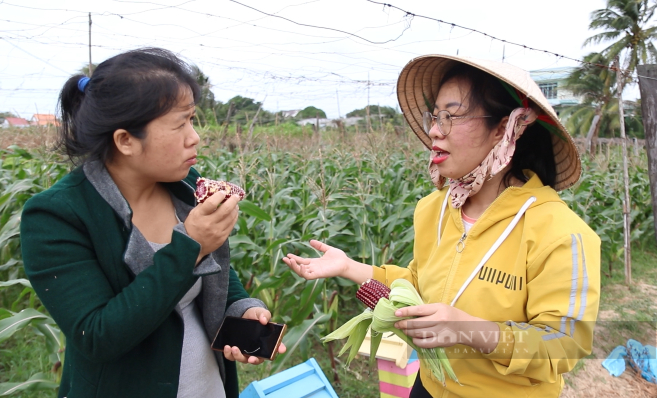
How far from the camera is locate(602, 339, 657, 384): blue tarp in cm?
306

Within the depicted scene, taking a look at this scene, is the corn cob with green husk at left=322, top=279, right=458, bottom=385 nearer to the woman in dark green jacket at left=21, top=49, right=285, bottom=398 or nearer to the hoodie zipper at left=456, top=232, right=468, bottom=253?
the hoodie zipper at left=456, top=232, right=468, bottom=253

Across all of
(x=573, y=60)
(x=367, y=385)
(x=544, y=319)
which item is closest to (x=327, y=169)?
(x=573, y=60)

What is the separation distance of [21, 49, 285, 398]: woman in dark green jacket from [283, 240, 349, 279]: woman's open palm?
0.28 meters

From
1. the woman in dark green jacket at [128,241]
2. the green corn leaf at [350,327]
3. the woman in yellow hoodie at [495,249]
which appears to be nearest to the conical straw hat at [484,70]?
the woman in yellow hoodie at [495,249]

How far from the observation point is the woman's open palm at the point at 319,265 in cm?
155

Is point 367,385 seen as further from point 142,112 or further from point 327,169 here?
point 327,169

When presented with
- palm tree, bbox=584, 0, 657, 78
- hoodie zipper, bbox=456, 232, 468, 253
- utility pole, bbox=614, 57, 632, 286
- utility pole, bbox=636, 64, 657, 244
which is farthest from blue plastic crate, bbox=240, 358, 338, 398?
palm tree, bbox=584, 0, 657, 78

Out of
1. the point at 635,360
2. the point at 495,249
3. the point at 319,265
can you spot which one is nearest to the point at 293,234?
the point at 319,265

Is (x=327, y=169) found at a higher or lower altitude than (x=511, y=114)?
lower

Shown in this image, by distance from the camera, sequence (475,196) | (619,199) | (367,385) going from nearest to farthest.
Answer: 1. (475,196)
2. (367,385)
3. (619,199)

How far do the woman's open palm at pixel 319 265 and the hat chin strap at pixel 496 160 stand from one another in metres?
0.48

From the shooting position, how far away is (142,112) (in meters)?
1.18

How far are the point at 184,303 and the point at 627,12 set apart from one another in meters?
41.0

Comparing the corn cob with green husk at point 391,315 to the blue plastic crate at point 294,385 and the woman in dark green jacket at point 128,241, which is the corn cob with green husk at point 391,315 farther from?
the blue plastic crate at point 294,385
